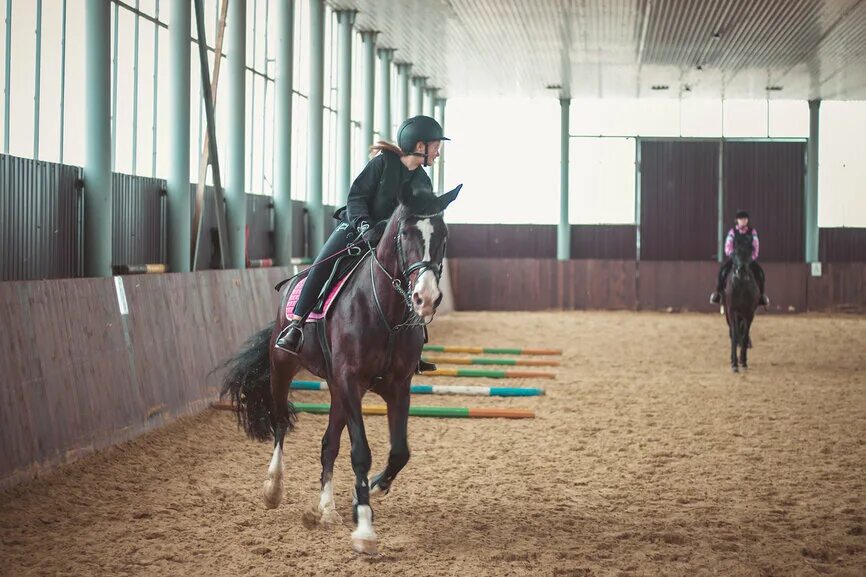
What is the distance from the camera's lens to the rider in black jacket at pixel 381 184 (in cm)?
539

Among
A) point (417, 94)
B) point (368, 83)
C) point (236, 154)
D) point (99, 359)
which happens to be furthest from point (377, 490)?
point (417, 94)

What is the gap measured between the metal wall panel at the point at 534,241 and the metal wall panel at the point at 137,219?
17.0 m

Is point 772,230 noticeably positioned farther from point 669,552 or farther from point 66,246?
point 669,552

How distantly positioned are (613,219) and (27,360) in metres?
24.7

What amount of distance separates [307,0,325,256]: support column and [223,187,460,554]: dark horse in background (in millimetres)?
12559

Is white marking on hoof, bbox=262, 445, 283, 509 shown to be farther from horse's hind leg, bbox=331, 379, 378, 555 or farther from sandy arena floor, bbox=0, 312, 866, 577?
horse's hind leg, bbox=331, 379, 378, 555

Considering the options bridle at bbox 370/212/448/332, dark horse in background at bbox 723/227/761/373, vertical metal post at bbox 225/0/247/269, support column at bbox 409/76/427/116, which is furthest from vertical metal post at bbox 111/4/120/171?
support column at bbox 409/76/427/116

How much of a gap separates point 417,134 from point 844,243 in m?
26.4

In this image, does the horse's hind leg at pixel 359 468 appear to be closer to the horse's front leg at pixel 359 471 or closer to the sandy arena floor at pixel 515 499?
the horse's front leg at pixel 359 471

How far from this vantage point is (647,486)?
20.9ft

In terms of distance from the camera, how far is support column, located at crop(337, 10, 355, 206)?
1980cm

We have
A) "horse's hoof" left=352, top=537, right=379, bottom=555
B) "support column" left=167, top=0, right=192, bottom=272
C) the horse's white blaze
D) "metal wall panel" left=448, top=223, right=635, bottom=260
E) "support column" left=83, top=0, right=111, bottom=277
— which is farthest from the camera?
"metal wall panel" left=448, top=223, right=635, bottom=260

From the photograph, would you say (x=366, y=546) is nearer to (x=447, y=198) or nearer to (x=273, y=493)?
(x=273, y=493)

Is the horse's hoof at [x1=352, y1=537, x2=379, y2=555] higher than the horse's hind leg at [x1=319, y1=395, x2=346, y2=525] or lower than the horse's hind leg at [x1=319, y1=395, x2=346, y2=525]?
lower
